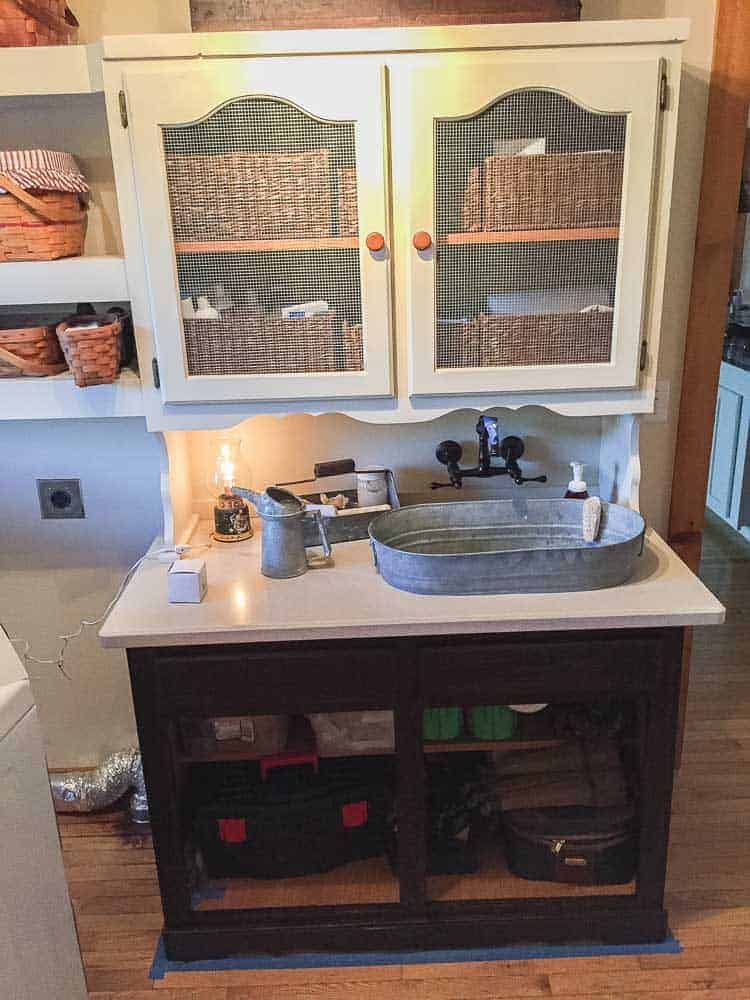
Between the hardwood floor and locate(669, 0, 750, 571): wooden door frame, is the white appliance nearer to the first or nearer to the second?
the hardwood floor

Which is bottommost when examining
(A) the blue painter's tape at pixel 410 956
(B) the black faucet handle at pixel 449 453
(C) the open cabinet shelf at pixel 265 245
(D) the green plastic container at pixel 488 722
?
(A) the blue painter's tape at pixel 410 956

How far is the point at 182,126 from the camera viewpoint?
5.13 feet

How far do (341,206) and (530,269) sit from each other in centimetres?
40

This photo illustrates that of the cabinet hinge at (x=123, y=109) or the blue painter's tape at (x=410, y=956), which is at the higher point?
the cabinet hinge at (x=123, y=109)

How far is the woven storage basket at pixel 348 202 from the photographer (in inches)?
62.9

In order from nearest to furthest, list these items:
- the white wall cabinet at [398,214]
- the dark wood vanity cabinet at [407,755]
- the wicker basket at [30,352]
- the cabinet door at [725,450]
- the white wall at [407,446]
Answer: the white wall cabinet at [398,214], the dark wood vanity cabinet at [407,755], the wicker basket at [30,352], the white wall at [407,446], the cabinet door at [725,450]

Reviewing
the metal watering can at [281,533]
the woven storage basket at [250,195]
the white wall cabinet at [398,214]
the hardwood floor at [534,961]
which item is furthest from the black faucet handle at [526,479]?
the hardwood floor at [534,961]

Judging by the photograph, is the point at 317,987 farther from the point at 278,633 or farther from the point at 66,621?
the point at 66,621

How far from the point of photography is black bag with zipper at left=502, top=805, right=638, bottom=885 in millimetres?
1867

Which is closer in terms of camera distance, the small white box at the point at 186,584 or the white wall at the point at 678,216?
the small white box at the point at 186,584

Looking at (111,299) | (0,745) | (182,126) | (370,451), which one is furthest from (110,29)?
(0,745)

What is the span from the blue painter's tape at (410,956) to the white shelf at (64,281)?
148 cm

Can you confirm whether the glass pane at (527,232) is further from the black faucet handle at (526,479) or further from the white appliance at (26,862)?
the white appliance at (26,862)

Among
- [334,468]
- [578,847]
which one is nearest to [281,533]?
[334,468]
